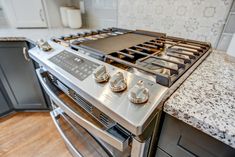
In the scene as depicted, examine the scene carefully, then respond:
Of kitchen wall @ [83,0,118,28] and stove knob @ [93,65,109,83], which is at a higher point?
kitchen wall @ [83,0,118,28]

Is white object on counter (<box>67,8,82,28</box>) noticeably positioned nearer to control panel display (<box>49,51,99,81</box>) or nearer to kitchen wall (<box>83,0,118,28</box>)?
kitchen wall (<box>83,0,118,28</box>)

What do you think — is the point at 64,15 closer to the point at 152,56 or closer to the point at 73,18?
the point at 73,18

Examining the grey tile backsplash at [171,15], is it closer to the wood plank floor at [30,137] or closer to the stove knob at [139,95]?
the stove knob at [139,95]

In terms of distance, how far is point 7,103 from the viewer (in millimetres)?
1340

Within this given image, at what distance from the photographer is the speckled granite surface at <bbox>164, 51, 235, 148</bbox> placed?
1.02 ft

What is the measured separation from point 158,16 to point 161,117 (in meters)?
0.78

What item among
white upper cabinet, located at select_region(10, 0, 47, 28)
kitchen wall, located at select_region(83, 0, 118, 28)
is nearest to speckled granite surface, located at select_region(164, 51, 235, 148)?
kitchen wall, located at select_region(83, 0, 118, 28)

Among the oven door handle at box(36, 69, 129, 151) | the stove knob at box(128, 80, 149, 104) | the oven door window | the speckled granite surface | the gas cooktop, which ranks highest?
the gas cooktop

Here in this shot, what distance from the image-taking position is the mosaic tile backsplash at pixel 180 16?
74cm

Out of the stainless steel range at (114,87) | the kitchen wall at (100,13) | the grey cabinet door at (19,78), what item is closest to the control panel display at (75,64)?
the stainless steel range at (114,87)

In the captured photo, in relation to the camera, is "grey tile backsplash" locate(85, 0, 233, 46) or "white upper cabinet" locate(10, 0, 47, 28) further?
"white upper cabinet" locate(10, 0, 47, 28)

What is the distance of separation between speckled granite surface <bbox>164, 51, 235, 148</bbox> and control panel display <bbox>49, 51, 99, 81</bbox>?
0.30 m

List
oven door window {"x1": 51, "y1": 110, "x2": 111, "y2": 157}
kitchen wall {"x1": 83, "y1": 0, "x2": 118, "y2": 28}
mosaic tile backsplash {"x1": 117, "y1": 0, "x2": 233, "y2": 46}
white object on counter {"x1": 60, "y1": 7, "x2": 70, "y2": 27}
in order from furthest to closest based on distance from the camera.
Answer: white object on counter {"x1": 60, "y1": 7, "x2": 70, "y2": 27}
kitchen wall {"x1": 83, "y1": 0, "x2": 118, "y2": 28}
mosaic tile backsplash {"x1": 117, "y1": 0, "x2": 233, "y2": 46}
oven door window {"x1": 51, "y1": 110, "x2": 111, "y2": 157}

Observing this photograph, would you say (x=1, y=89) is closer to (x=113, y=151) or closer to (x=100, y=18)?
(x=100, y=18)
